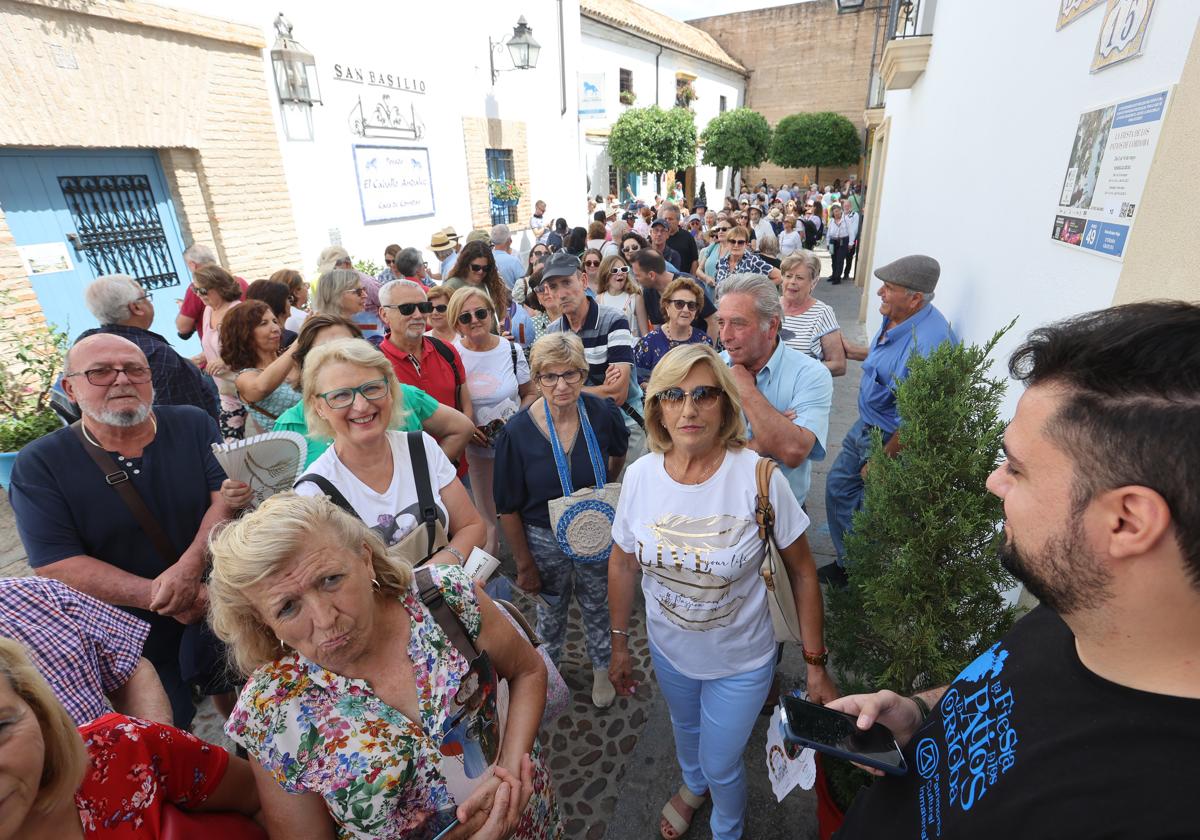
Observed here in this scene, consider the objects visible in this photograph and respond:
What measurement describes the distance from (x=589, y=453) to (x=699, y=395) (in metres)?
1.01

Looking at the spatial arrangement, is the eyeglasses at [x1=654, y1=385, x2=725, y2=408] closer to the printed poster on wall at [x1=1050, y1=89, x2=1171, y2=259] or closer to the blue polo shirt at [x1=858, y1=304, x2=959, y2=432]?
the printed poster on wall at [x1=1050, y1=89, x2=1171, y2=259]

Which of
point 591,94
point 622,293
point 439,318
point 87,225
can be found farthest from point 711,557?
point 591,94

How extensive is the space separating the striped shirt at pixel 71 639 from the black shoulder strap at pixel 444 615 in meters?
1.05

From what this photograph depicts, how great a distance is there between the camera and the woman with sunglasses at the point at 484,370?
390 cm

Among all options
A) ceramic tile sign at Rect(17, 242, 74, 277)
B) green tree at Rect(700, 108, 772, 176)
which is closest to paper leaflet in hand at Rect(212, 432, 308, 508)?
ceramic tile sign at Rect(17, 242, 74, 277)

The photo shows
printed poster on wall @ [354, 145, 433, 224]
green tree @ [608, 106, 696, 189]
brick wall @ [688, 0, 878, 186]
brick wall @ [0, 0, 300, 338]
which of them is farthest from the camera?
brick wall @ [688, 0, 878, 186]

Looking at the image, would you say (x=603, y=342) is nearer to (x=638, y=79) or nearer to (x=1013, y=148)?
(x=1013, y=148)

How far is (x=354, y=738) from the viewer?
1.47 m

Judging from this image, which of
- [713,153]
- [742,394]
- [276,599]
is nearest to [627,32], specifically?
[713,153]

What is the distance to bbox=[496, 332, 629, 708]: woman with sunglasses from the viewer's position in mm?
2889

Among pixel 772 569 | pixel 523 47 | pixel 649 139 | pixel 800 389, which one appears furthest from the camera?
pixel 649 139

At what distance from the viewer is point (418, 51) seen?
10.1 m

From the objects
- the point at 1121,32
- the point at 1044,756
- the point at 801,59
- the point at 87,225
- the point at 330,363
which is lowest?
the point at 1044,756

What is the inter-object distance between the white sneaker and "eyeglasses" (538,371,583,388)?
165cm
